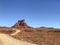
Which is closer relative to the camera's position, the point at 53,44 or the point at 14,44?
the point at 53,44

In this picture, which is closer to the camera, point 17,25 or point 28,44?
point 28,44

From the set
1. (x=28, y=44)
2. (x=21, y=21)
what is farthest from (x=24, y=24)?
(x=28, y=44)

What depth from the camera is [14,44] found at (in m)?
25.1

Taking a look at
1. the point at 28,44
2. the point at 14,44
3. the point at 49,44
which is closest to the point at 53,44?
the point at 49,44

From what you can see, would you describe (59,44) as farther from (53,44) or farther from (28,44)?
(28,44)

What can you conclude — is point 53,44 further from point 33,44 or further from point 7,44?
point 7,44

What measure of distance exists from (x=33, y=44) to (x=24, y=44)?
1.45 meters

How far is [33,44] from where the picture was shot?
25859 mm

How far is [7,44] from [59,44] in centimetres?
792

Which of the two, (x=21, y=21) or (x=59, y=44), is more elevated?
(x=21, y=21)

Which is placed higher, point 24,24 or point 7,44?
point 24,24

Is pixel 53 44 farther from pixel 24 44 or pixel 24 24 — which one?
pixel 24 24

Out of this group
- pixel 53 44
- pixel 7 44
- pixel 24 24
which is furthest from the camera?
pixel 24 24

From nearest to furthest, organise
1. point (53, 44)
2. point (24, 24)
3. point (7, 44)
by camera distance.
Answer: point (53, 44) < point (7, 44) < point (24, 24)
